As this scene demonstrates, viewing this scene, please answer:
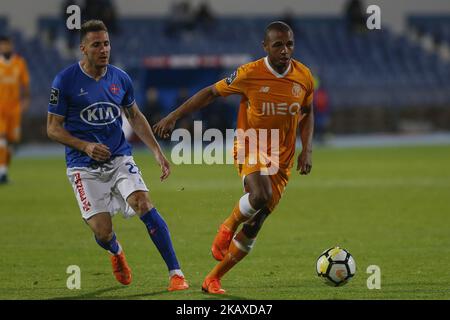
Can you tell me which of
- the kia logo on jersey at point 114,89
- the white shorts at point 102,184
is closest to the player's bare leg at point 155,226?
the white shorts at point 102,184

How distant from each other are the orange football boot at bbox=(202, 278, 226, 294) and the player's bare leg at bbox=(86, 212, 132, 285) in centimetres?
83

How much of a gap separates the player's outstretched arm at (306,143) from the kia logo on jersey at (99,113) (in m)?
1.58

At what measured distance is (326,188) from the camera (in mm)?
17984

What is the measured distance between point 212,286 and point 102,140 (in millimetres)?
1553

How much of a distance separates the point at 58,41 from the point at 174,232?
22.8 metres

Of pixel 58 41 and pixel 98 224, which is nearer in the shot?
pixel 98 224

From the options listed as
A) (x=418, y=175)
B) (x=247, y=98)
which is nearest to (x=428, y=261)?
(x=247, y=98)

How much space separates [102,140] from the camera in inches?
334

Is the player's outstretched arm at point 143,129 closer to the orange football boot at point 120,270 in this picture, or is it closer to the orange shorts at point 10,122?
the orange football boot at point 120,270

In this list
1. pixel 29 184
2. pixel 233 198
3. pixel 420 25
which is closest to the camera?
pixel 233 198

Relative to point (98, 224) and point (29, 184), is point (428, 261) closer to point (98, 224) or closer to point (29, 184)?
point (98, 224)

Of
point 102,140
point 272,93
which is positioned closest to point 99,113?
point 102,140

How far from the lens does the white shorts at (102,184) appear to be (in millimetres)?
8398

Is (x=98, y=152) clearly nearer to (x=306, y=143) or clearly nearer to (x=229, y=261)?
(x=229, y=261)
